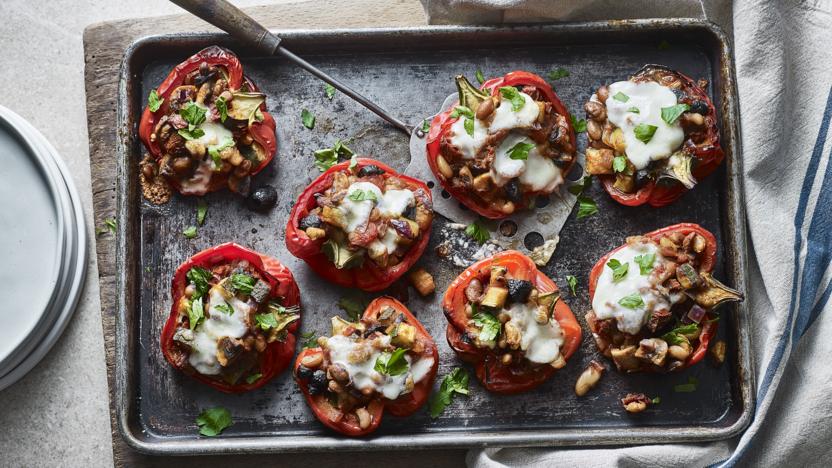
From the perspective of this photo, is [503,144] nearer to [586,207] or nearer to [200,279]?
[586,207]

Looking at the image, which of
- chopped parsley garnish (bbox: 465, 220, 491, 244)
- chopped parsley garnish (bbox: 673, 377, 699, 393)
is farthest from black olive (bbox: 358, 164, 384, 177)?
chopped parsley garnish (bbox: 673, 377, 699, 393)

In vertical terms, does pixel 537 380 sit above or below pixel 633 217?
below

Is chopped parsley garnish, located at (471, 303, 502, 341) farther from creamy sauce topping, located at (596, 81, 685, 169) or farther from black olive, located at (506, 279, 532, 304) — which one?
creamy sauce topping, located at (596, 81, 685, 169)

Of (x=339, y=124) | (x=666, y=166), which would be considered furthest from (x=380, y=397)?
(x=666, y=166)

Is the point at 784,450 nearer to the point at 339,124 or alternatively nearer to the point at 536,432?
the point at 536,432

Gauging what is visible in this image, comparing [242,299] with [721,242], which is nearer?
[242,299]
